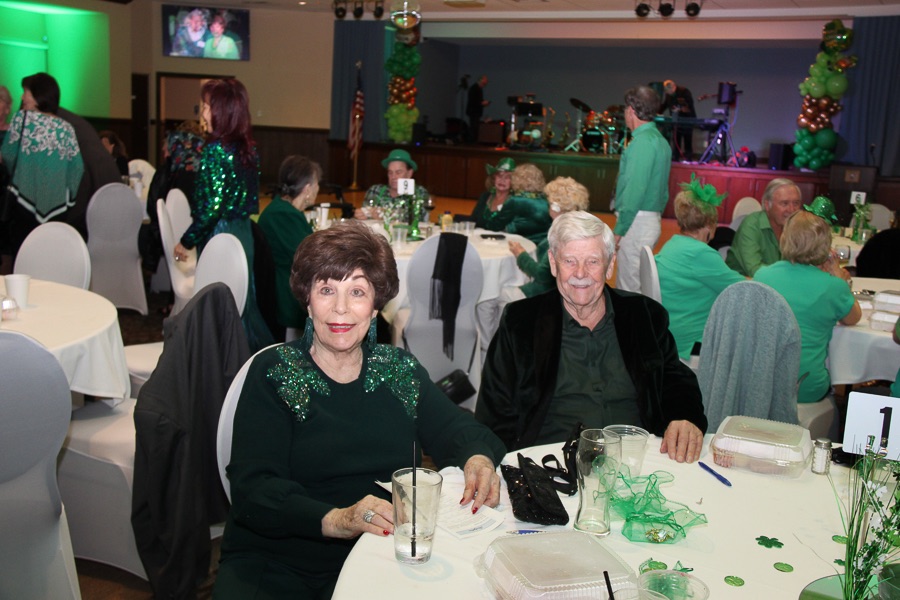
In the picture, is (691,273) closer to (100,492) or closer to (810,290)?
(810,290)

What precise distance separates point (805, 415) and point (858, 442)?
1746mm

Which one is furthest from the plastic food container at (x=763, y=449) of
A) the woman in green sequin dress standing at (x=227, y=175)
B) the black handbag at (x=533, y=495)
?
the woman in green sequin dress standing at (x=227, y=175)

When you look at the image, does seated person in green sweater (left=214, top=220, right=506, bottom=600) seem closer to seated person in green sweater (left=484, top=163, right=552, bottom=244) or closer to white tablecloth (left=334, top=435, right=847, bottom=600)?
white tablecloth (left=334, top=435, right=847, bottom=600)

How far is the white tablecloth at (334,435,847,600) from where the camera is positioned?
4.75 feet

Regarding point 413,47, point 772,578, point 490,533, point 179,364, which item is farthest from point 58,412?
point 413,47

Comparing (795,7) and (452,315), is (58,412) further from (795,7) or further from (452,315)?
(795,7)

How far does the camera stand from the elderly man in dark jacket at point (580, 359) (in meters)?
2.48

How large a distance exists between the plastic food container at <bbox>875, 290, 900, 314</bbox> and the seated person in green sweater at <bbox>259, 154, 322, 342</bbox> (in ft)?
9.29

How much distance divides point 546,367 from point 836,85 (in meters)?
10.6

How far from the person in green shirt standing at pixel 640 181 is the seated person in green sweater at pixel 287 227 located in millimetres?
2254

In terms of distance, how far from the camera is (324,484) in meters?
1.92

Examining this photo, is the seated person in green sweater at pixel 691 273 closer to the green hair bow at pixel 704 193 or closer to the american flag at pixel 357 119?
the green hair bow at pixel 704 193

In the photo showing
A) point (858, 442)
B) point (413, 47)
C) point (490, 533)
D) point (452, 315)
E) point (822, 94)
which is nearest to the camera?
point (490, 533)

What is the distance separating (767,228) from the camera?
5.11 m
